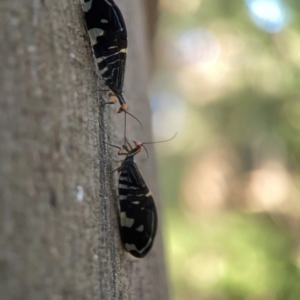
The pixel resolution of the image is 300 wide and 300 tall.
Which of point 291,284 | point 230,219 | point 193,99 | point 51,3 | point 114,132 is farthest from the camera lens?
point 193,99

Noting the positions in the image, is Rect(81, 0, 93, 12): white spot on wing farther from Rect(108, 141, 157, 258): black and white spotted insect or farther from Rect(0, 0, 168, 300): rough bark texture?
Rect(108, 141, 157, 258): black and white spotted insect

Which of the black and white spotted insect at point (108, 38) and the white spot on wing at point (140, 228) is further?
the white spot on wing at point (140, 228)

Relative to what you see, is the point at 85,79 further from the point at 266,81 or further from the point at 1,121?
the point at 266,81

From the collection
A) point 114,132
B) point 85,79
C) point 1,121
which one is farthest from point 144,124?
point 1,121

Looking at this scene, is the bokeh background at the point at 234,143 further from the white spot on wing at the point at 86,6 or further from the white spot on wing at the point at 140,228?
the white spot on wing at the point at 86,6

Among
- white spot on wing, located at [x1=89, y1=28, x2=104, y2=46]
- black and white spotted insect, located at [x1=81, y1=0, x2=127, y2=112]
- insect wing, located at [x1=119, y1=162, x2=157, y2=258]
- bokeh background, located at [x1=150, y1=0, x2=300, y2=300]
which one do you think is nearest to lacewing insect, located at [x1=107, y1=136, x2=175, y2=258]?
insect wing, located at [x1=119, y1=162, x2=157, y2=258]

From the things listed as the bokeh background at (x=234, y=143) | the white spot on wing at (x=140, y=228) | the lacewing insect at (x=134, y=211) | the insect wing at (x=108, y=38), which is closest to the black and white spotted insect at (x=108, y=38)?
the insect wing at (x=108, y=38)

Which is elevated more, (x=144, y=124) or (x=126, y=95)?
(x=126, y=95)
